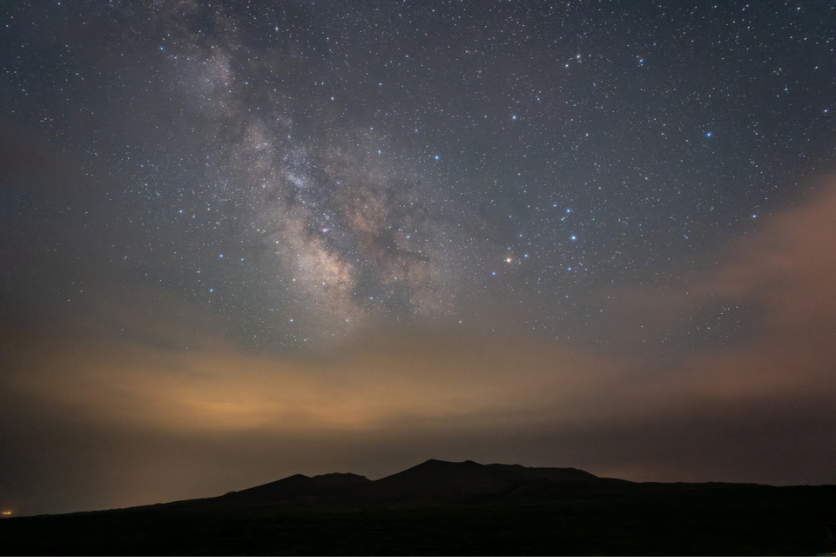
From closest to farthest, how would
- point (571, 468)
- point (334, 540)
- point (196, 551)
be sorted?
point (196, 551) < point (334, 540) < point (571, 468)

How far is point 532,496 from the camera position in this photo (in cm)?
7725

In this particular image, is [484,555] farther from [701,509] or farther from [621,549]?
[701,509]

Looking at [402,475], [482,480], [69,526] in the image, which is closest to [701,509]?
[69,526]

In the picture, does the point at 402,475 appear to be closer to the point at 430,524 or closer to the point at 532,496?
the point at 532,496

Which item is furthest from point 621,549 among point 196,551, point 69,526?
point 69,526

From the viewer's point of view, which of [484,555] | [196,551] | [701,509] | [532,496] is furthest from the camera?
[532,496]

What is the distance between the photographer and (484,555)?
2948cm

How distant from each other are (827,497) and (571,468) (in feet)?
237

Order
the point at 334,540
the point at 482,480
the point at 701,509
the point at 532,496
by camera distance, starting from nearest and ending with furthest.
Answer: the point at 334,540
the point at 701,509
the point at 532,496
the point at 482,480

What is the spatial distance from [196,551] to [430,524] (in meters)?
18.5

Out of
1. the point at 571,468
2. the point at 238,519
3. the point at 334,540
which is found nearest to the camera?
the point at 334,540

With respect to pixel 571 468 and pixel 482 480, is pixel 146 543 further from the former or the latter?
pixel 571 468

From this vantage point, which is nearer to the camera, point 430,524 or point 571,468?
point 430,524

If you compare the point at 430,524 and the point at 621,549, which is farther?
the point at 430,524
